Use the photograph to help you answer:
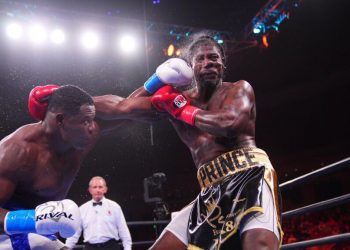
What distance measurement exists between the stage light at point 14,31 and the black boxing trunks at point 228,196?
185 inches

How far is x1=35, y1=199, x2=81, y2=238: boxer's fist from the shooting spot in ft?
5.22

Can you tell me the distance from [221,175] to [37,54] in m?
5.82

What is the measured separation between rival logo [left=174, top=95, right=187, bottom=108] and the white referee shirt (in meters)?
2.49

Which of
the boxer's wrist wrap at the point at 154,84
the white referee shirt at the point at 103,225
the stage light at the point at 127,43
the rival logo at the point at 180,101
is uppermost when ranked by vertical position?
the stage light at the point at 127,43

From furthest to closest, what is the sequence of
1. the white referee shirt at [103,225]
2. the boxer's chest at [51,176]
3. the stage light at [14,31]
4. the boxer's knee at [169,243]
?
the stage light at [14,31]
the white referee shirt at [103,225]
the boxer's knee at [169,243]
the boxer's chest at [51,176]

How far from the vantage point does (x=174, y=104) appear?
2000 millimetres

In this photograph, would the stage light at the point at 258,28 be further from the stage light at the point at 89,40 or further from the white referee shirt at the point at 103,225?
the white referee shirt at the point at 103,225

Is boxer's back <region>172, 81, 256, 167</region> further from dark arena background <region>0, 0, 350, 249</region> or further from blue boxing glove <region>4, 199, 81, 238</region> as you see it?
dark arena background <region>0, 0, 350, 249</region>

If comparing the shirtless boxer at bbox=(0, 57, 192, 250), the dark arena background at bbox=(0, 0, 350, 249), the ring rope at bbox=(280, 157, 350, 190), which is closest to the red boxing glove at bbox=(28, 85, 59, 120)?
the shirtless boxer at bbox=(0, 57, 192, 250)

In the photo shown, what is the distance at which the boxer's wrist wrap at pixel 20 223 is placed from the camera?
1601mm

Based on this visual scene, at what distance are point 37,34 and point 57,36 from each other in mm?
299

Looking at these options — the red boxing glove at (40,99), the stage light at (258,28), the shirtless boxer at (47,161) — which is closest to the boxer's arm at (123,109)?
→ the shirtless boxer at (47,161)

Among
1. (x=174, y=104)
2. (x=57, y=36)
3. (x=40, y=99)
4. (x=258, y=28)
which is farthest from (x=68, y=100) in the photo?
(x=258, y=28)

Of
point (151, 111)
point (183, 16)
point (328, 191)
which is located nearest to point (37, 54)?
Result: point (183, 16)
